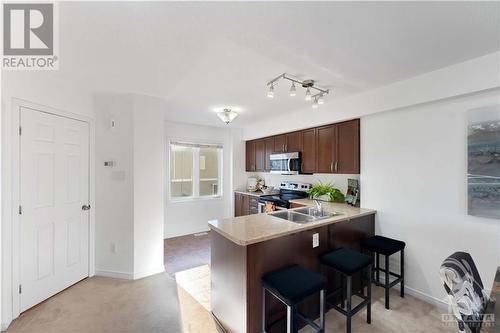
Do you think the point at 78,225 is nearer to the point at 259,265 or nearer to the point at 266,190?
the point at 259,265

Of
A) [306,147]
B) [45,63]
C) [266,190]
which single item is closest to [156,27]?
[45,63]

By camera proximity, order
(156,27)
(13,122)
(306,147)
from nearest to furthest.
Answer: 1. (156,27)
2. (13,122)
3. (306,147)

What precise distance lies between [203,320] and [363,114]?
306 centimetres

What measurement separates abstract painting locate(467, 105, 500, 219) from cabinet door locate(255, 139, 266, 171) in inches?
131

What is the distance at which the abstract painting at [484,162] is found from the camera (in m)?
1.92

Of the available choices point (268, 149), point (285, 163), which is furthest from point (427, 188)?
point (268, 149)

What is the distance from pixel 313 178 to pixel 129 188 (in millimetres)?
3163

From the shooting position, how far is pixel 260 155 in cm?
497

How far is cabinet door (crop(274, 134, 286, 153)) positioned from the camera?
4328mm

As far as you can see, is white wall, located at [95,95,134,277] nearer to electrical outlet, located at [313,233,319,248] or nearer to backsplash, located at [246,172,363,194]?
electrical outlet, located at [313,233,319,248]

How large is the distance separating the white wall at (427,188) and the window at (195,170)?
3.45 m

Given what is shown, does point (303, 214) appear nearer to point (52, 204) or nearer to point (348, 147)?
point (348, 147)

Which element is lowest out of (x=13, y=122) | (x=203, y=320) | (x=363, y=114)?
(x=203, y=320)

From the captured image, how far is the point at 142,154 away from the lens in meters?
2.93
